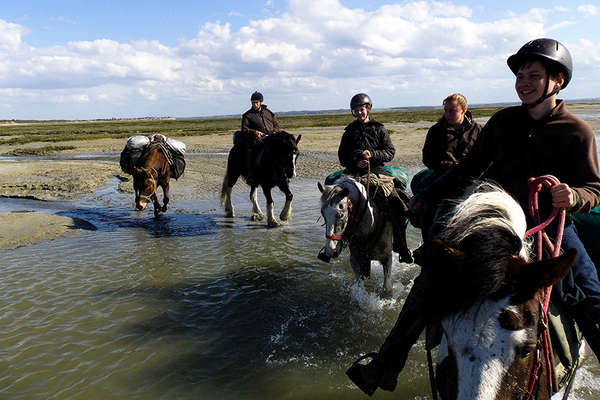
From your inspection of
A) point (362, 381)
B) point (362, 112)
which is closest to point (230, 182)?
point (362, 112)

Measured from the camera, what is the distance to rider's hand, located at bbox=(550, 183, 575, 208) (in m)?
2.01

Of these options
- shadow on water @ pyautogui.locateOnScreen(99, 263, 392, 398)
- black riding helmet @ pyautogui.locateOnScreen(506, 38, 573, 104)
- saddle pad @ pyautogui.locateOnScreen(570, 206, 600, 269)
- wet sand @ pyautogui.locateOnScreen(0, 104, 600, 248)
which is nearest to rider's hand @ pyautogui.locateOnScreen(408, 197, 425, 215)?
saddle pad @ pyautogui.locateOnScreen(570, 206, 600, 269)

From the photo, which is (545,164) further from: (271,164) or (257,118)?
(257,118)

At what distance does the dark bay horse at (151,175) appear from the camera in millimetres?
9477

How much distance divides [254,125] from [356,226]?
5972 mm

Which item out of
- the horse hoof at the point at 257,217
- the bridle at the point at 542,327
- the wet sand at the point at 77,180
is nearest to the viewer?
the bridle at the point at 542,327

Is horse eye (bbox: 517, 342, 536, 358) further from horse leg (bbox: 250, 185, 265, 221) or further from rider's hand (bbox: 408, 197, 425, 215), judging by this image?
horse leg (bbox: 250, 185, 265, 221)

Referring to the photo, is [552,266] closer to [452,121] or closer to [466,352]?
[466,352]

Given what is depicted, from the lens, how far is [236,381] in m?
3.67

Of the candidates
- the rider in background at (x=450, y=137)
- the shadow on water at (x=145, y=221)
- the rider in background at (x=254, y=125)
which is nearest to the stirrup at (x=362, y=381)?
the rider in background at (x=450, y=137)

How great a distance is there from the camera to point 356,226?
4488 millimetres

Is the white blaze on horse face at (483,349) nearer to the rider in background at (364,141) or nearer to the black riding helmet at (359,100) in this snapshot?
the rider in background at (364,141)

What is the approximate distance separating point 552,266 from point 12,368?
16.2 ft

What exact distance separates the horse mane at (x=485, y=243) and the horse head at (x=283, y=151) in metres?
6.70
